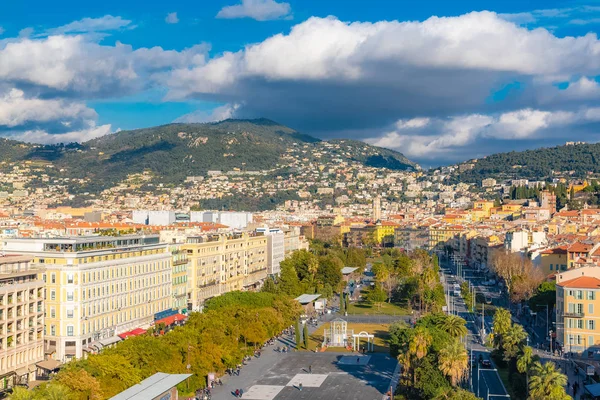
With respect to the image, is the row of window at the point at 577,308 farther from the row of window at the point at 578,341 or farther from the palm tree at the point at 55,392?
the palm tree at the point at 55,392

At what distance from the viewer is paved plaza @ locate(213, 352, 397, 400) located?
49094mm

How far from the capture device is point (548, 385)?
38.8 meters

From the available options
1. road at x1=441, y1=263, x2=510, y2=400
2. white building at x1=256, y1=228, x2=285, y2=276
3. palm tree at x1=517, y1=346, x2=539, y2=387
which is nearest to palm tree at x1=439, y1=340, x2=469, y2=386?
road at x1=441, y1=263, x2=510, y2=400

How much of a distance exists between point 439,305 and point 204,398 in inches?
1596

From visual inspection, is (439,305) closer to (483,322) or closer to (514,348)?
(483,322)

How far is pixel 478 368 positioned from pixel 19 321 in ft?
97.2

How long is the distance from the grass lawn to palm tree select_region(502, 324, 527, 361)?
13869 mm

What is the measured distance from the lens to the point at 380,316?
8425cm

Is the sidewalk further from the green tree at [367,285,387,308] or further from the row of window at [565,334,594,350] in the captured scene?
the green tree at [367,285,387,308]

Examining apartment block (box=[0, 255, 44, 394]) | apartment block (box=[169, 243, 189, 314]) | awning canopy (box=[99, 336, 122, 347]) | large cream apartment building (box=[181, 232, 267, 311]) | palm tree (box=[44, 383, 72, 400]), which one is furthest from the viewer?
large cream apartment building (box=[181, 232, 267, 311])

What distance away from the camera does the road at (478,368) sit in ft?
158

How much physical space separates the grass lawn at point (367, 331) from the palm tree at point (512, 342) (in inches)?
546

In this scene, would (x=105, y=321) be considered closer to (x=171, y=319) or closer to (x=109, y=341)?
(x=109, y=341)

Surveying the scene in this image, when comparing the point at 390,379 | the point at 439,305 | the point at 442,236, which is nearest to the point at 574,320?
the point at 390,379
